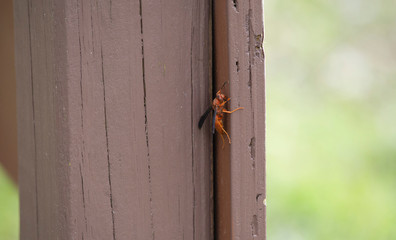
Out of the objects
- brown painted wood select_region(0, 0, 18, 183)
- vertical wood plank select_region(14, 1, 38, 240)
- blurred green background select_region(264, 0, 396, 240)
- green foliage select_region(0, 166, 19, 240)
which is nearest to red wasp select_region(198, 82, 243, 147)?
vertical wood plank select_region(14, 1, 38, 240)

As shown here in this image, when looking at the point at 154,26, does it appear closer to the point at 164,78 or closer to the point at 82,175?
the point at 164,78

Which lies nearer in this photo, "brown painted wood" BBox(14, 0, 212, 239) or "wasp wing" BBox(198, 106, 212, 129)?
"brown painted wood" BBox(14, 0, 212, 239)

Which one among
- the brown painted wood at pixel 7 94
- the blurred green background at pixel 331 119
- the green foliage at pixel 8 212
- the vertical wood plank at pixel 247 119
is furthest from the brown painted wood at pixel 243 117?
the blurred green background at pixel 331 119

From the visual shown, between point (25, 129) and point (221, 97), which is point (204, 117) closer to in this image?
point (221, 97)

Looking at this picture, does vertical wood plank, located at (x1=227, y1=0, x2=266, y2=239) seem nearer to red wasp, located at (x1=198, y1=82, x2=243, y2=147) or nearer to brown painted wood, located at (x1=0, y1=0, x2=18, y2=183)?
red wasp, located at (x1=198, y1=82, x2=243, y2=147)

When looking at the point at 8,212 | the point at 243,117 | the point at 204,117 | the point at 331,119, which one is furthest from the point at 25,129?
the point at 331,119

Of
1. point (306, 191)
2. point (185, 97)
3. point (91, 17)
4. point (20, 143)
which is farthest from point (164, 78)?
point (306, 191)
